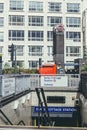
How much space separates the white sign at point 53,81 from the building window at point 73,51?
35.2 meters

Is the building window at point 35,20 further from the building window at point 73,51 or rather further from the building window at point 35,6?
the building window at point 73,51

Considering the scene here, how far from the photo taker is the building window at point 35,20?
66.0 m

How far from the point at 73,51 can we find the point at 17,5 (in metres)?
13.9

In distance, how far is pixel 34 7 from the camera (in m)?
66.9

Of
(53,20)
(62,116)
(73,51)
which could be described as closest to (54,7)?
(53,20)

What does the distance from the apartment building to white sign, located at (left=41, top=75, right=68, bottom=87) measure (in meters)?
32.9

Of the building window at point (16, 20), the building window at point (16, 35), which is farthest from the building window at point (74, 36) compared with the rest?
the building window at point (16, 20)

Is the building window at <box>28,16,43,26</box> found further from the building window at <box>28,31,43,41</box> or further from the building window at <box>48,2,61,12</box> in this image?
the building window at <box>48,2,61,12</box>

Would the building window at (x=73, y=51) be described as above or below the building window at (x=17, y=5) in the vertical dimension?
below

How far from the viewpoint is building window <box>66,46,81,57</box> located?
67162 mm

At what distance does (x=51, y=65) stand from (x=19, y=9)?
2430cm

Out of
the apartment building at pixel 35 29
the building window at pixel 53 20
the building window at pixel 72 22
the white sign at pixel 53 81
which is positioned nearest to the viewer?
the white sign at pixel 53 81

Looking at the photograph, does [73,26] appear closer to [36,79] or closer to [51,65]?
[51,65]

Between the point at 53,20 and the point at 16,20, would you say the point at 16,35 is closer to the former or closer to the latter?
the point at 16,20
